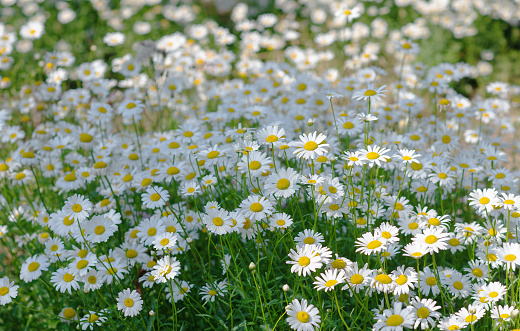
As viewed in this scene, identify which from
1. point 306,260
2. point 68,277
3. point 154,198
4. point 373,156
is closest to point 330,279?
point 306,260

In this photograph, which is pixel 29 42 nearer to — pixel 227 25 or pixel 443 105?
pixel 227 25

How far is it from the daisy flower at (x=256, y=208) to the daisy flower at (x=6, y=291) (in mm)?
1464

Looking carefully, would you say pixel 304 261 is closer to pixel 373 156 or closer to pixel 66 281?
pixel 373 156

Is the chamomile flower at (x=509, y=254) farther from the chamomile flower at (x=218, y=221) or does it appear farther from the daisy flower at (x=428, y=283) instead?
the chamomile flower at (x=218, y=221)

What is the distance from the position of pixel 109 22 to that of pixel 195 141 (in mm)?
6686

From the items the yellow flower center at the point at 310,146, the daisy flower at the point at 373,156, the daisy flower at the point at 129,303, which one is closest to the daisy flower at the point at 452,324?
the daisy flower at the point at 373,156

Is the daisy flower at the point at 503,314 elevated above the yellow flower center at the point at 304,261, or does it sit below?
below

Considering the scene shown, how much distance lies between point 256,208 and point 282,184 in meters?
0.19

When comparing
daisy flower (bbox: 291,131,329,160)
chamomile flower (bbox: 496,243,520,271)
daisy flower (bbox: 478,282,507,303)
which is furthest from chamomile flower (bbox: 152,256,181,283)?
chamomile flower (bbox: 496,243,520,271)

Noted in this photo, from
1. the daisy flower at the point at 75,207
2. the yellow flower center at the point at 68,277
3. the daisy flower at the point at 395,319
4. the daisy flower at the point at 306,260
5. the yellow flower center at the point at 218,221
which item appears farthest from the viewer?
the daisy flower at the point at 75,207

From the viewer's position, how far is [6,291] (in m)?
2.60

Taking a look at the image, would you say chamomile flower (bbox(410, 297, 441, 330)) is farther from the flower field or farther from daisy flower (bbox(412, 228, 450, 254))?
daisy flower (bbox(412, 228, 450, 254))

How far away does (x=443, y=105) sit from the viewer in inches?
140

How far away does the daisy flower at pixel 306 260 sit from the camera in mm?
2084
